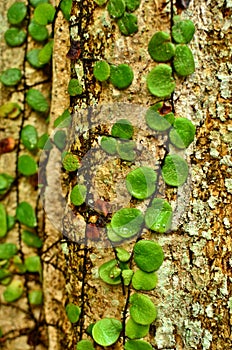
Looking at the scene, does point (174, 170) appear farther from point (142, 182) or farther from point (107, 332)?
point (107, 332)

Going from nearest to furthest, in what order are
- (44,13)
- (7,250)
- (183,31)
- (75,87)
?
(183,31) < (75,87) < (44,13) < (7,250)

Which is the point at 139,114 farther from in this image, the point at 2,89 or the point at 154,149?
the point at 2,89

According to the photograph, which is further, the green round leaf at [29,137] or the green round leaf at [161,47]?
the green round leaf at [29,137]

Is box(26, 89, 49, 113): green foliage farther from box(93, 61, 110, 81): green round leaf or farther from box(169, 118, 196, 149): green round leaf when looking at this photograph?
box(169, 118, 196, 149): green round leaf

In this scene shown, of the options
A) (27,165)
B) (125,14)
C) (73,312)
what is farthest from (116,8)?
(73,312)

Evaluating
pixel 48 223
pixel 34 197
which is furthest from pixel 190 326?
pixel 34 197

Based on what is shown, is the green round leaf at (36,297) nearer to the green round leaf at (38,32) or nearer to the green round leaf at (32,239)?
the green round leaf at (32,239)

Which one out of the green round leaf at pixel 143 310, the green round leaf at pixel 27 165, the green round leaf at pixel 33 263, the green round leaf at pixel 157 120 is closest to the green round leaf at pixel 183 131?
the green round leaf at pixel 157 120
